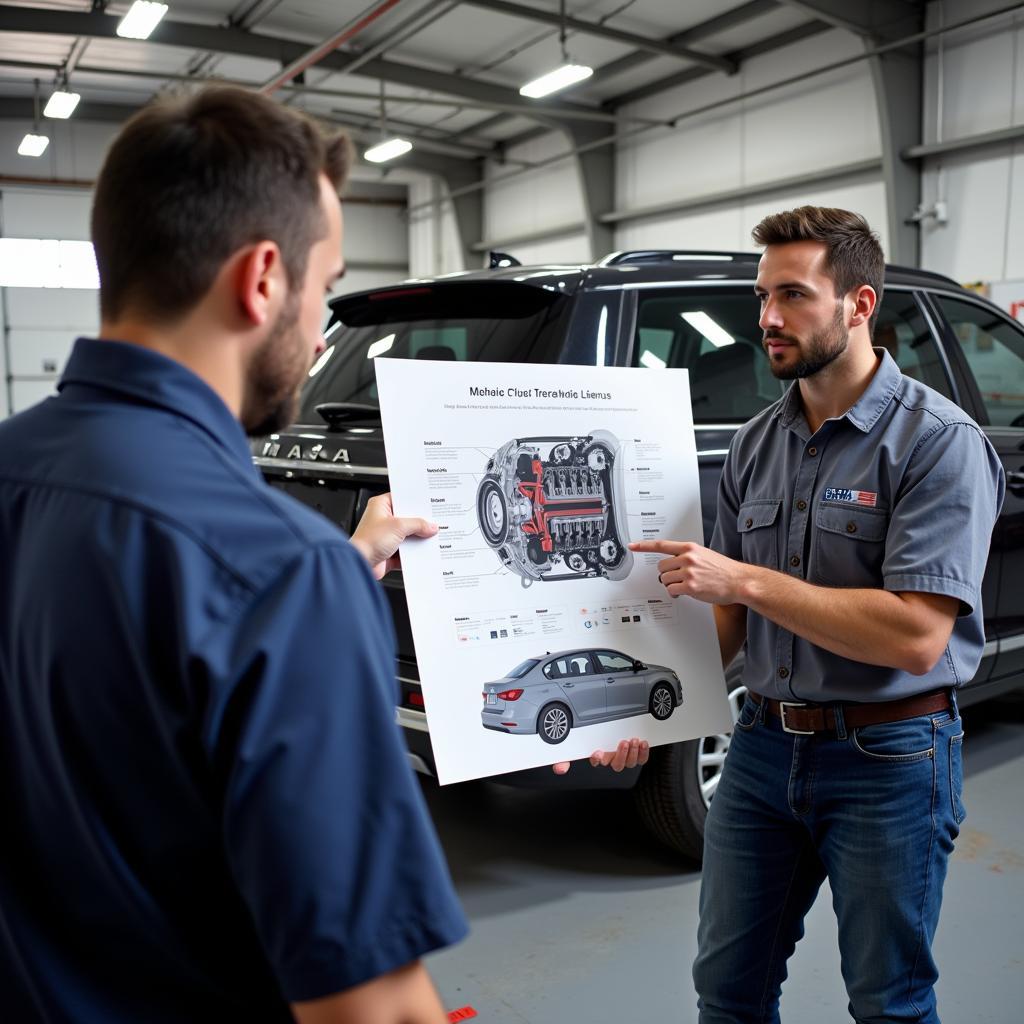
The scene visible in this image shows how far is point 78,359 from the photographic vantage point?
93cm

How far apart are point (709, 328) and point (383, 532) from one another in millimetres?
2046

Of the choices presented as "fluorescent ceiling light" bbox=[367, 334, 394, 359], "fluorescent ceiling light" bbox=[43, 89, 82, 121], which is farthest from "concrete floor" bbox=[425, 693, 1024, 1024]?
"fluorescent ceiling light" bbox=[43, 89, 82, 121]

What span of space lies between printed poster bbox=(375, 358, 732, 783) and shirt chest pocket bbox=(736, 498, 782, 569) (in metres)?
0.10

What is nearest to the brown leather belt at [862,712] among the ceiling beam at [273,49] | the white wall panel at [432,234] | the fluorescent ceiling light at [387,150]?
the ceiling beam at [273,49]

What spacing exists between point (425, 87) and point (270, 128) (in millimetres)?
14368

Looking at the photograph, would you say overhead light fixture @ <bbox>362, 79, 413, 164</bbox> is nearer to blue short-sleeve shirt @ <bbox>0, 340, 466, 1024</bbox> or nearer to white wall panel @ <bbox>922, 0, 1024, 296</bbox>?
white wall panel @ <bbox>922, 0, 1024, 296</bbox>

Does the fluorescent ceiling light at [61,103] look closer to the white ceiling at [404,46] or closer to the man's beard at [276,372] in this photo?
the white ceiling at [404,46]

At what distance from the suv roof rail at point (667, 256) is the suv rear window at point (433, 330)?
0.33 metres

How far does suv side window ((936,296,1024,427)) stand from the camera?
4.34 m

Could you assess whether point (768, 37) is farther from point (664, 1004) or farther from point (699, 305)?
point (664, 1004)

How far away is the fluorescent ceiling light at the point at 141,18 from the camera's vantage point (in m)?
9.92

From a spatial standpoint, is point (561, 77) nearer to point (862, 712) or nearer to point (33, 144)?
point (33, 144)

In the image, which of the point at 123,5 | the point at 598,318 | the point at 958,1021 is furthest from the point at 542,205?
the point at 958,1021

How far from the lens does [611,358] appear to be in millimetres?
3178
